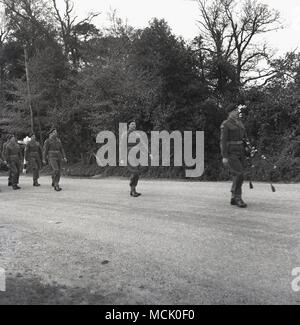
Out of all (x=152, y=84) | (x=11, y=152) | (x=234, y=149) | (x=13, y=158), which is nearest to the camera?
(x=234, y=149)

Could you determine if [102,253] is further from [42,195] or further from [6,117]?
[6,117]

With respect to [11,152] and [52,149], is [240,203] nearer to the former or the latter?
[52,149]

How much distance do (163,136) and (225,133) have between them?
454 inches

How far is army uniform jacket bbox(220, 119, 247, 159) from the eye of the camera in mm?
10812

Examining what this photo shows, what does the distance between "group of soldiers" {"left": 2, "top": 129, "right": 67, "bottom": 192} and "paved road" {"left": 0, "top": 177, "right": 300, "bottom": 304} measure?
4.30 m

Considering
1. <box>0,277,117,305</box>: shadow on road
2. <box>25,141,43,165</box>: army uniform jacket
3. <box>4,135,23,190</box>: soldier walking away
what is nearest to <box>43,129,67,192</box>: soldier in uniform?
<box>4,135,23,190</box>: soldier walking away

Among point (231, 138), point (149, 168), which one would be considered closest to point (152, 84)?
point (149, 168)

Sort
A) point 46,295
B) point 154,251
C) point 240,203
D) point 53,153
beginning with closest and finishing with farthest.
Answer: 1. point 46,295
2. point 154,251
3. point 240,203
4. point 53,153

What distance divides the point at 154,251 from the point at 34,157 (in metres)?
12.2

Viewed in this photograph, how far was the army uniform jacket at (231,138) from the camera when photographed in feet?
35.5

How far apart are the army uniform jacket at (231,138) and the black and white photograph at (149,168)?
0.03m

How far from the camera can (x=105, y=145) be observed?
26.5m

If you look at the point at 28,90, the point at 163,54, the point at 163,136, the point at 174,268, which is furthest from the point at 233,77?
the point at 174,268

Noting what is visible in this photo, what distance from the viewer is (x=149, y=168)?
73.5 ft
